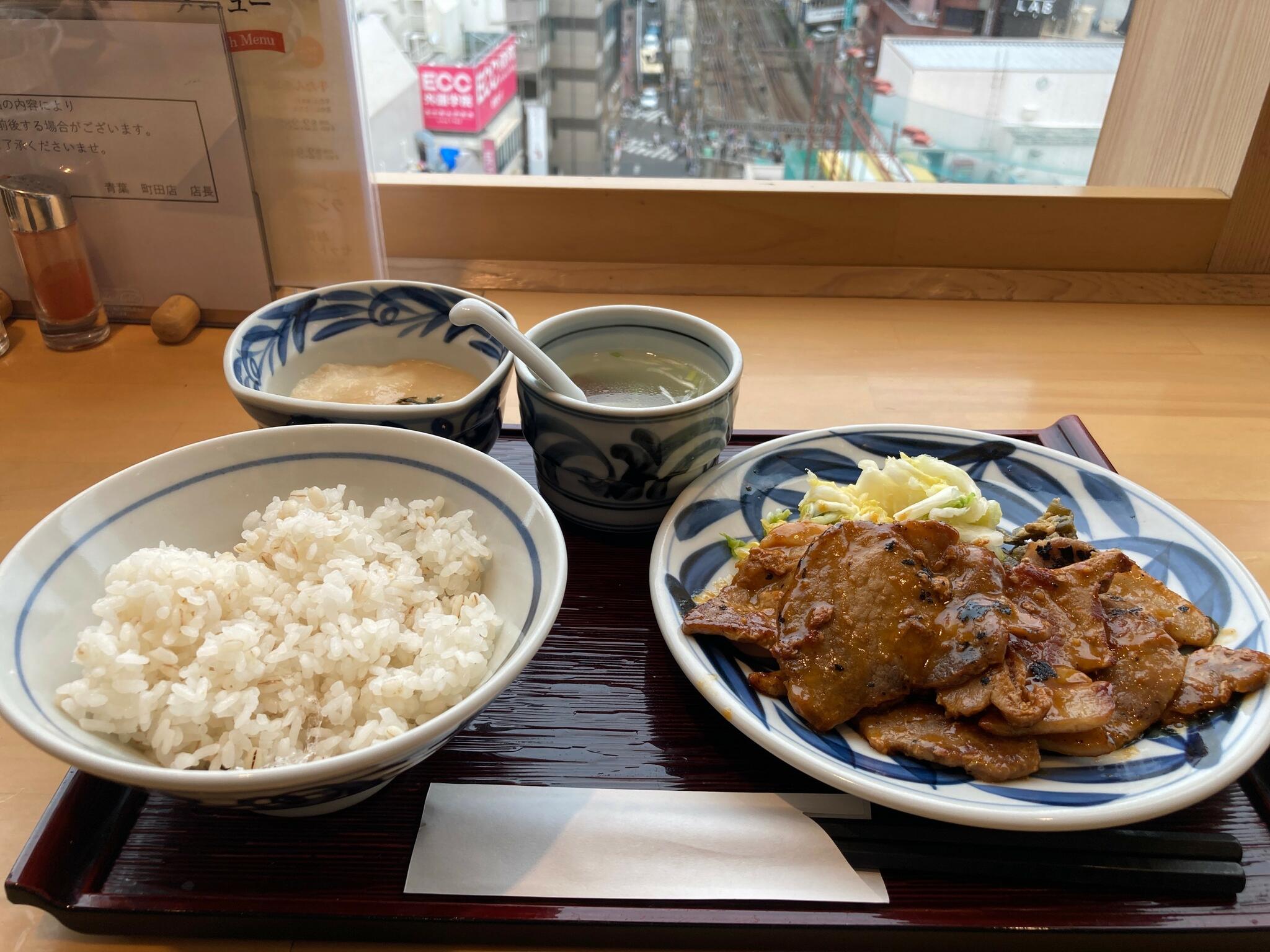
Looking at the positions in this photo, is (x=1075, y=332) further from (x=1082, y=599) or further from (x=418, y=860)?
(x=418, y=860)

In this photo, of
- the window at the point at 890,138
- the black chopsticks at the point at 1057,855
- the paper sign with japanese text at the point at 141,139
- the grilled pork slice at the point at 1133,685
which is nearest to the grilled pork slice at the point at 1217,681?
the grilled pork slice at the point at 1133,685

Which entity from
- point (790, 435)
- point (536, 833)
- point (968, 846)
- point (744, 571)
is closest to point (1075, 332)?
point (790, 435)

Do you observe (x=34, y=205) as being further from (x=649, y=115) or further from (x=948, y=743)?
(x=948, y=743)

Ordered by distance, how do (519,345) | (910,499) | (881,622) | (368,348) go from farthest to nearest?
(368,348), (910,499), (519,345), (881,622)

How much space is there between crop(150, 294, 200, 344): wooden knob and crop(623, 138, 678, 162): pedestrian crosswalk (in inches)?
49.8

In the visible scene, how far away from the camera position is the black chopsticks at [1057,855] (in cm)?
95

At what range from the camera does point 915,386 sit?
1990mm

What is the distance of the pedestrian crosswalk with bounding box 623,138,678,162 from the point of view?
2.56 metres

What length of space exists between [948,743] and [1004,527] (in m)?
0.53

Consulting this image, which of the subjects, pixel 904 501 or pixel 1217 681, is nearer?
pixel 1217 681

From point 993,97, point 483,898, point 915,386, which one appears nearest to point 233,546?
point 483,898

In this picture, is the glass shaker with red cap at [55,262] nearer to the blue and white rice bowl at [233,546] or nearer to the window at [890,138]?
the window at [890,138]

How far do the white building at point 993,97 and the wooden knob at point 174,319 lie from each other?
6.16 feet

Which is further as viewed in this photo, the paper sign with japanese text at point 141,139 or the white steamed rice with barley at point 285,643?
the paper sign with japanese text at point 141,139
